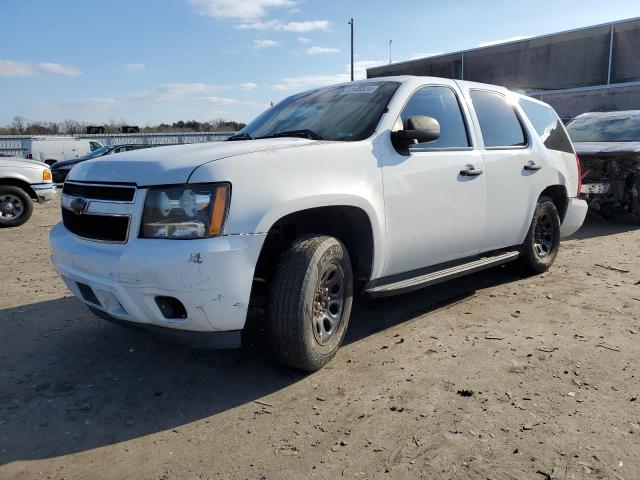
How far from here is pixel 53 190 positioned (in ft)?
32.7

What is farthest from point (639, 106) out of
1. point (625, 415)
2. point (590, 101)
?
point (625, 415)

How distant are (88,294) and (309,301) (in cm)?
129

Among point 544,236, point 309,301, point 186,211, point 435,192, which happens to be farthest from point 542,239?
point 186,211

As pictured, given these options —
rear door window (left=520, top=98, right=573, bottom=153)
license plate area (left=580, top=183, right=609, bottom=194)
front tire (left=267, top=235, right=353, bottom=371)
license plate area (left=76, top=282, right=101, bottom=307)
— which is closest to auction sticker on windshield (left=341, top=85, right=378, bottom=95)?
front tire (left=267, top=235, right=353, bottom=371)

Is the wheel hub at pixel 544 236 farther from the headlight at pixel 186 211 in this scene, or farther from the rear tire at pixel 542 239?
the headlight at pixel 186 211

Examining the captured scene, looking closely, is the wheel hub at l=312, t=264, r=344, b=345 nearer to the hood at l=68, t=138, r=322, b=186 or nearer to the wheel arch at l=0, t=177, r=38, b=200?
the hood at l=68, t=138, r=322, b=186

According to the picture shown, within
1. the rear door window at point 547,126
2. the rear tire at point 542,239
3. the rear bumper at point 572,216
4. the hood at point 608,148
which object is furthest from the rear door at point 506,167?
the hood at point 608,148

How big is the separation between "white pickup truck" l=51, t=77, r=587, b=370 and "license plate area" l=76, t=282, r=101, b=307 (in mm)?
18

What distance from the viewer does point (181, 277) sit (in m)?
2.62

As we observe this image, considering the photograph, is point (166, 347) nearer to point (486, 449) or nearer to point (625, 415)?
point (486, 449)

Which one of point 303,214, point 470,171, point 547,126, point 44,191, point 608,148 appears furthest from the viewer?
point 44,191

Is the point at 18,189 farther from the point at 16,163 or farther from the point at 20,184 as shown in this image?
the point at 16,163

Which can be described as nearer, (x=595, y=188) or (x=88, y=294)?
(x=88, y=294)

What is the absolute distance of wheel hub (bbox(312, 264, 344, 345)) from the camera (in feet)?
10.4
